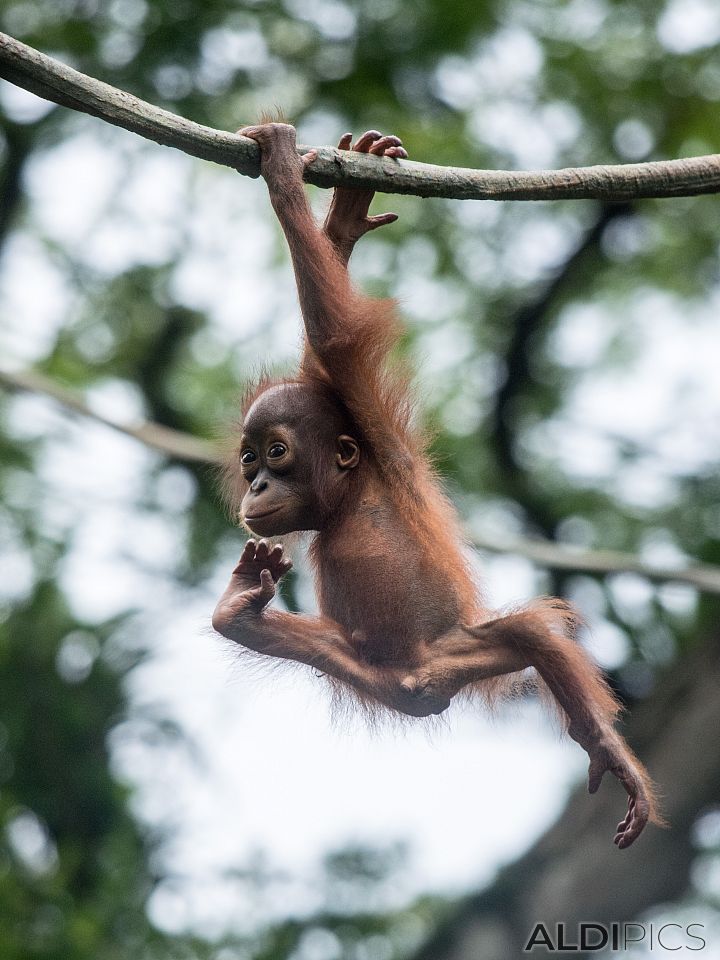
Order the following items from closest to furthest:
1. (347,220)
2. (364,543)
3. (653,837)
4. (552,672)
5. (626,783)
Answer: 1. (626,783)
2. (552,672)
3. (364,543)
4. (347,220)
5. (653,837)

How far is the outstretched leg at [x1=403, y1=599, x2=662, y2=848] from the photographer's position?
126 inches

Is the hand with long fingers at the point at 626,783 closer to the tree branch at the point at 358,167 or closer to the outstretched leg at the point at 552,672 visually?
the outstretched leg at the point at 552,672

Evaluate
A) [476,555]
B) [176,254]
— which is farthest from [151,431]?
[476,555]

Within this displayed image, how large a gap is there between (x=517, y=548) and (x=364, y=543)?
408cm

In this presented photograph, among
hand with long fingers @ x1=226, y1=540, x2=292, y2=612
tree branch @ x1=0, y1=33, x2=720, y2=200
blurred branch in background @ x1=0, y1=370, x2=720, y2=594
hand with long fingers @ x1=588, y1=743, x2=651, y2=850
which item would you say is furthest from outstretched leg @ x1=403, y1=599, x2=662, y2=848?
blurred branch in background @ x1=0, y1=370, x2=720, y2=594

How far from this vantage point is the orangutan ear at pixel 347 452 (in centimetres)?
371

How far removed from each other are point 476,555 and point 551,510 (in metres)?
6.15

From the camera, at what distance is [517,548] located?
7.59m

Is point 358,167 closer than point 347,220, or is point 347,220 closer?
point 358,167

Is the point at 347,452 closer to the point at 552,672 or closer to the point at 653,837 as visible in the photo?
the point at 552,672

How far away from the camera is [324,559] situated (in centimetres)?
376

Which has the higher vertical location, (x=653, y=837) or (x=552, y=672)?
(x=552, y=672)

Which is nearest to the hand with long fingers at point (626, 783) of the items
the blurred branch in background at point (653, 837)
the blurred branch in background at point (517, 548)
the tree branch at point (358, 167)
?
the tree branch at point (358, 167)

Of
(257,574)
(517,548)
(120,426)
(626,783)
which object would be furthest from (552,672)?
(120,426)
